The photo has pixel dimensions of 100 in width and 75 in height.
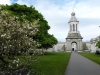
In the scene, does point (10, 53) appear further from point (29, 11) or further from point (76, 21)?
point (76, 21)

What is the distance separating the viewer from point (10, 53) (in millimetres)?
13203

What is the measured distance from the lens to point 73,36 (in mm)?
110000

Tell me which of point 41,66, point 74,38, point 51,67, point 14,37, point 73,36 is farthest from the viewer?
point 73,36

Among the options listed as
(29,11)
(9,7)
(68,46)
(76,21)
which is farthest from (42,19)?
(76,21)

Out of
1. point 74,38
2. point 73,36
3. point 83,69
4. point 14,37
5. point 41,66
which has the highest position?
point 73,36

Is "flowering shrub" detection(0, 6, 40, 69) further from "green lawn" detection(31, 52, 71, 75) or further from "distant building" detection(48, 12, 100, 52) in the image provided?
"distant building" detection(48, 12, 100, 52)

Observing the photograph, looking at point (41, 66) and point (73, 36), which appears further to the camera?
point (73, 36)

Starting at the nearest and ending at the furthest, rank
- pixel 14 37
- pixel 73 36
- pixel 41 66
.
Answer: pixel 14 37
pixel 41 66
pixel 73 36

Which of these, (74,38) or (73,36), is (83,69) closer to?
(74,38)

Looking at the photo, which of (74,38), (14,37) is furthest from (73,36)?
(14,37)

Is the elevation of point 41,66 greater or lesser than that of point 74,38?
lesser

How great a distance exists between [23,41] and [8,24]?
175 cm

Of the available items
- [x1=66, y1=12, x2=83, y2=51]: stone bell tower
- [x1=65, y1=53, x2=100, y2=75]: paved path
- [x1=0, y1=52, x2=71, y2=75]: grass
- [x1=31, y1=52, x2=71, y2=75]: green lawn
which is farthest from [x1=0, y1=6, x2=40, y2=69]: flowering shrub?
[x1=66, y1=12, x2=83, y2=51]: stone bell tower

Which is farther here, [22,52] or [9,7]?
[9,7]
